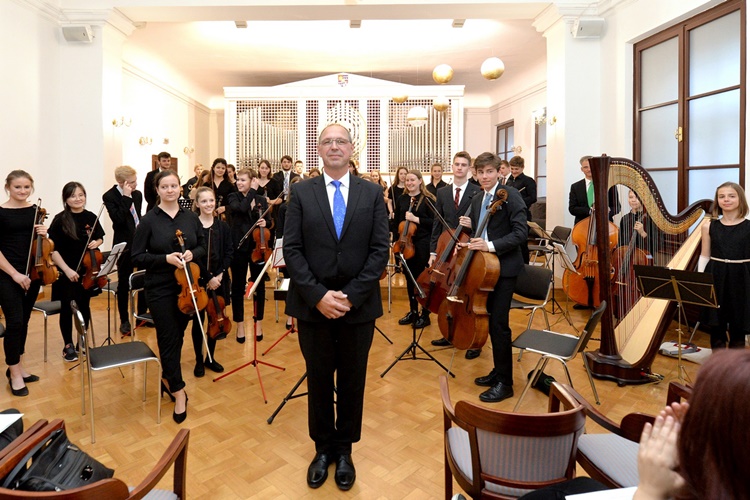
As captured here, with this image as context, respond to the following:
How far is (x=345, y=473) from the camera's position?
2428 mm

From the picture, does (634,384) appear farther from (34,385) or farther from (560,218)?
(34,385)

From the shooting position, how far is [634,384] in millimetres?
3746

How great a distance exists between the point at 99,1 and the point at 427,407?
21.6ft

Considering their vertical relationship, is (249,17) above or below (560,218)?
above

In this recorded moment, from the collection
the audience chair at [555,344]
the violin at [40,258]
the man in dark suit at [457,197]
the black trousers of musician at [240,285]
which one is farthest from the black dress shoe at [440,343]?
the violin at [40,258]

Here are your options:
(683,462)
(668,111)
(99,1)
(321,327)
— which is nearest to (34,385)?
(321,327)

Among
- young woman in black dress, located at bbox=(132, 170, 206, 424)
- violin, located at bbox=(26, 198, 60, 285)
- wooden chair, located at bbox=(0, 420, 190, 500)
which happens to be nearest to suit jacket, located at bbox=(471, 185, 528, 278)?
young woman in black dress, located at bbox=(132, 170, 206, 424)

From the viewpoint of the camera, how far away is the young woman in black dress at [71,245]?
3971 mm

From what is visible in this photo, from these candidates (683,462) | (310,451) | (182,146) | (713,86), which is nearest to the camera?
(683,462)

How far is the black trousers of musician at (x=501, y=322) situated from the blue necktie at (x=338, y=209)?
1441 millimetres

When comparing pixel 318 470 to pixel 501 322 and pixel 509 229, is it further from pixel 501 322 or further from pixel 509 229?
pixel 509 229

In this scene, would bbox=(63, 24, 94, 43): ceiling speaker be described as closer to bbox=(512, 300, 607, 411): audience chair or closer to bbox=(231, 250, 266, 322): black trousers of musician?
bbox=(231, 250, 266, 322): black trousers of musician

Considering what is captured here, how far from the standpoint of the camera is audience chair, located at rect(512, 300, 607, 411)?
300 centimetres

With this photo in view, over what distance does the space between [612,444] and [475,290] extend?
148 centimetres
